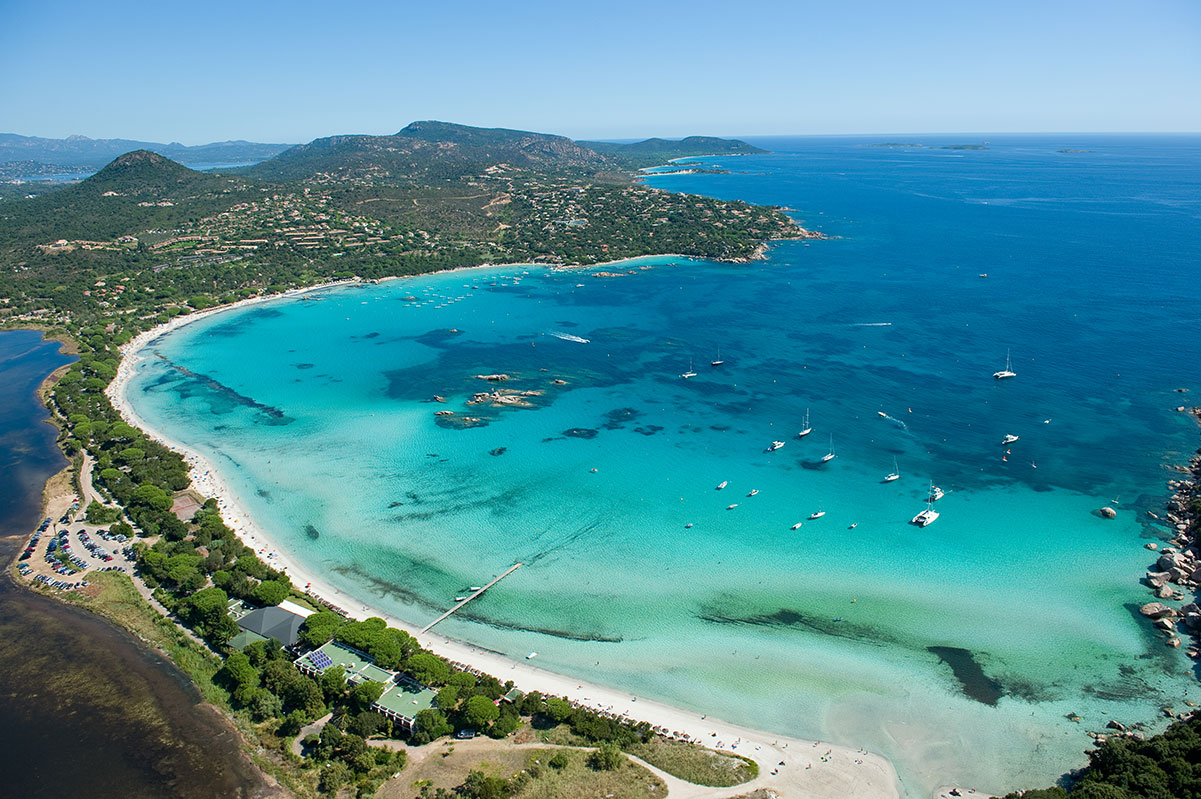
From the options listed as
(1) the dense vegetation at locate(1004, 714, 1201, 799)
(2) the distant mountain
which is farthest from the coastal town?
(2) the distant mountain

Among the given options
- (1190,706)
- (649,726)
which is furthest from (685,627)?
(1190,706)

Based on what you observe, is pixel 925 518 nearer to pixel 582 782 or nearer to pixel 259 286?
pixel 582 782

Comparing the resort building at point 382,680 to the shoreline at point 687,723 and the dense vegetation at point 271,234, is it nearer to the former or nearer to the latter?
the shoreline at point 687,723

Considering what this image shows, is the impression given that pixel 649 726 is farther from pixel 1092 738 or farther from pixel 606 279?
pixel 606 279

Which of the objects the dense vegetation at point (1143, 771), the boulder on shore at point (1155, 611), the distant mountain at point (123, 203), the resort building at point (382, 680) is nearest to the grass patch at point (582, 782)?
the resort building at point (382, 680)

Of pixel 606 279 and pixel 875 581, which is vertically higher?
pixel 606 279
